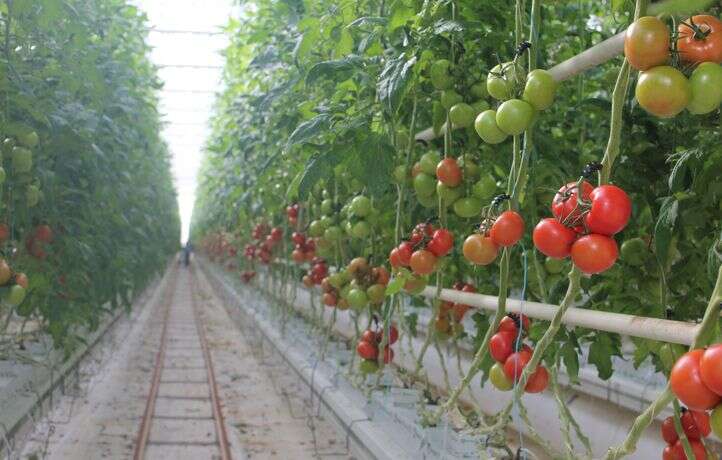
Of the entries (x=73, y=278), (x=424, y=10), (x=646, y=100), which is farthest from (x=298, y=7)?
(x=646, y=100)

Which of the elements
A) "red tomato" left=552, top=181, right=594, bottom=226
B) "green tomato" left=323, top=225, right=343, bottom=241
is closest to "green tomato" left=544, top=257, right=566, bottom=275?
"red tomato" left=552, top=181, right=594, bottom=226

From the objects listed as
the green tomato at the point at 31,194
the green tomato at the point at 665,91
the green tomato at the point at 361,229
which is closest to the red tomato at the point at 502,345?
the green tomato at the point at 665,91

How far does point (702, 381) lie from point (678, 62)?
17.4 inches

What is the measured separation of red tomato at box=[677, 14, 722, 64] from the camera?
0.90 meters

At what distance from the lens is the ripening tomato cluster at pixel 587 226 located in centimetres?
101

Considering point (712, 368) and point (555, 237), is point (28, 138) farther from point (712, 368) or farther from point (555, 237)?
point (712, 368)

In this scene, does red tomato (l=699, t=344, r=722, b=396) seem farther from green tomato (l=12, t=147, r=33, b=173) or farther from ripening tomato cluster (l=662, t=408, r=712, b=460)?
green tomato (l=12, t=147, r=33, b=173)

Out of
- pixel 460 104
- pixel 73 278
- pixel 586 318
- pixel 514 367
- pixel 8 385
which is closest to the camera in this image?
pixel 586 318

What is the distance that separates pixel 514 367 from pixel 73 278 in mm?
2759

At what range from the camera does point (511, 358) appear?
1491 mm

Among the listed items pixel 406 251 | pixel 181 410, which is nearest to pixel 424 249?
pixel 406 251

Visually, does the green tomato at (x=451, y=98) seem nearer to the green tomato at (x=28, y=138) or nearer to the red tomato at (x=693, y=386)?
the red tomato at (x=693, y=386)

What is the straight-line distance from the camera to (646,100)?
88cm

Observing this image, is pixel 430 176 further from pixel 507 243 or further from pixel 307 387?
pixel 307 387
